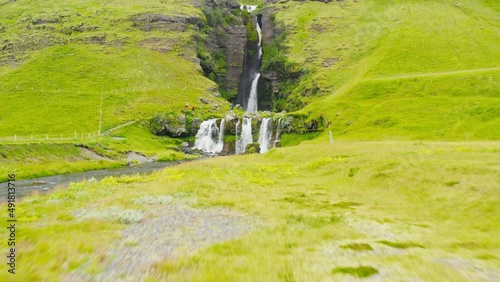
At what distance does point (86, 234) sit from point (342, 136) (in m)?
70.8

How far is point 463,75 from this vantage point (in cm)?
8306

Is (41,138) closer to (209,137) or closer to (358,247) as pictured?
(209,137)

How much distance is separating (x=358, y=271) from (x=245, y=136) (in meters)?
90.1

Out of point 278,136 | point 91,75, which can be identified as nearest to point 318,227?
point 278,136

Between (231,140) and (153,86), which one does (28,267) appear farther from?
(153,86)

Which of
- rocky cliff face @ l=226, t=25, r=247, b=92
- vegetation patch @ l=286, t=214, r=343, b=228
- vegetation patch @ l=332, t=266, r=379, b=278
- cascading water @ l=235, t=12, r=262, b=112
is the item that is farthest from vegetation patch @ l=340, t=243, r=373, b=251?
rocky cliff face @ l=226, t=25, r=247, b=92

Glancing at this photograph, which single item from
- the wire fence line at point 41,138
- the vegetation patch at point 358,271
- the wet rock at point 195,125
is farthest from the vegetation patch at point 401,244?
the wet rock at point 195,125

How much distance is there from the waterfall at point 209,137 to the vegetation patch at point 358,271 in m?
91.1

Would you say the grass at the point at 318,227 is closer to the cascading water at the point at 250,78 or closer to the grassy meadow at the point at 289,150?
the grassy meadow at the point at 289,150

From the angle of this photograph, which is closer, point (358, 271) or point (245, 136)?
point (358, 271)

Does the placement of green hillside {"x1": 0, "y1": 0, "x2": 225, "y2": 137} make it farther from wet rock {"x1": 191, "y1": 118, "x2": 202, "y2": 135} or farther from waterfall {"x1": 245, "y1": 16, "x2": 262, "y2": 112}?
waterfall {"x1": 245, "y1": 16, "x2": 262, "y2": 112}

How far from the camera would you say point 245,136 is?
97.7 meters

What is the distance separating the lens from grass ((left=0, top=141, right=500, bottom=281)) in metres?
7.92

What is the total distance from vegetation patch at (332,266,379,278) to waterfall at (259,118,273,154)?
280ft
